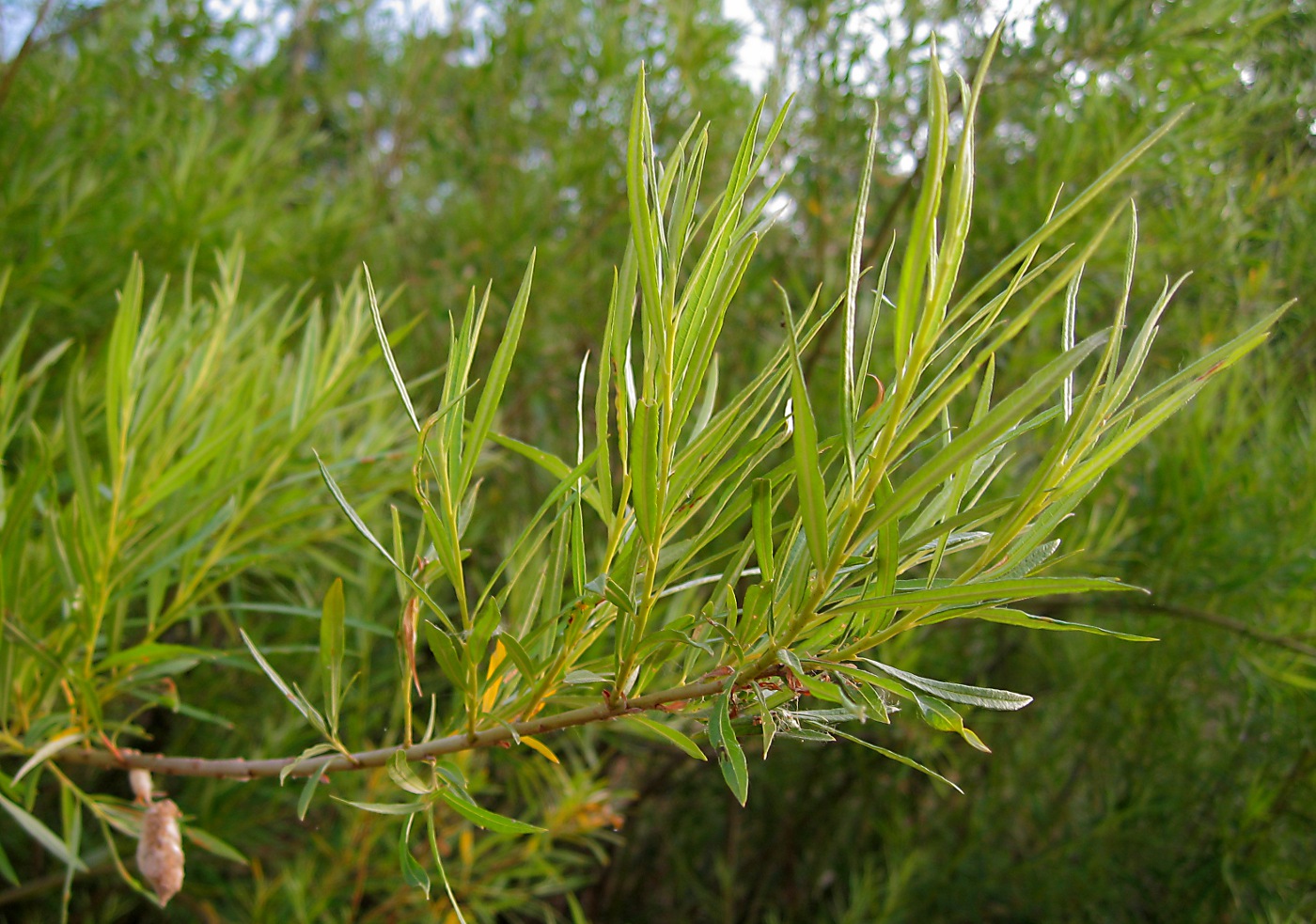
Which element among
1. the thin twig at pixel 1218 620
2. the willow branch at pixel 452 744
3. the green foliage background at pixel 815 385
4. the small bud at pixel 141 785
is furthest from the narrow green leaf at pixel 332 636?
the thin twig at pixel 1218 620

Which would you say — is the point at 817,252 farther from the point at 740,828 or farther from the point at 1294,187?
the point at 740,828

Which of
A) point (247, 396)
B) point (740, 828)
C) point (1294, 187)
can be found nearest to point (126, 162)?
point (247, 396)

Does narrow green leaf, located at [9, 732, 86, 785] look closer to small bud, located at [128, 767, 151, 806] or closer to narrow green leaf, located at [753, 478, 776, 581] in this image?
small bud, located at [128, 767, 151, 806]

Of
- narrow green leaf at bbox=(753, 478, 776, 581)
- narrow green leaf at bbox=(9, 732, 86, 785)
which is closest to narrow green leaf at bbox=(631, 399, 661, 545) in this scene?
narrow green leaf at bbox=(753, 478, 776, 581)

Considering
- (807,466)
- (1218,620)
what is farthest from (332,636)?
(1218,620)

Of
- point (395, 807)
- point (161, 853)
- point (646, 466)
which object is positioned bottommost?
point (161, 853)

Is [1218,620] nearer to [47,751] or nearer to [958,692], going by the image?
[958,692]
